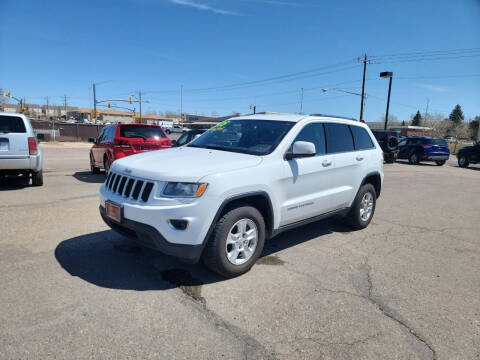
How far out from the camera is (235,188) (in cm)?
336

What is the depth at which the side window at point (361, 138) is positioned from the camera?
17.7ft

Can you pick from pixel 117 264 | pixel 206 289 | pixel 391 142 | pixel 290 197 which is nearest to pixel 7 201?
pixel 117 264

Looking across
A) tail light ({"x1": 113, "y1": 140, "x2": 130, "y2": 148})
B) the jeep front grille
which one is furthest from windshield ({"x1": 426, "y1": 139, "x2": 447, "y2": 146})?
the jeep front grille

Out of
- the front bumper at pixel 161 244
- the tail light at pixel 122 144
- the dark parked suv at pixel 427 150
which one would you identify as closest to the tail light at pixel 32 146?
the tail light at pixel 122 144

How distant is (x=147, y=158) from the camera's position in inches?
153

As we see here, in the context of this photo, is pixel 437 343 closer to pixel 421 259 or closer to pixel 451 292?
pixel 451 292

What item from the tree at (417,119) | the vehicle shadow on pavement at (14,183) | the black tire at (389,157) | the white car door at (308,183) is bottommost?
the vehicle shadow on pavement at (14,183)

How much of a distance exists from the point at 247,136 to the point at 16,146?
5.88 metres

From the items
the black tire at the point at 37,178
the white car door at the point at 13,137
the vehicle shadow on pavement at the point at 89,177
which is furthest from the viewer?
the vehicle shadow on pavement at the point at 89,177

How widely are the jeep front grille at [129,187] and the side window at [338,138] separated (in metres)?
2.62

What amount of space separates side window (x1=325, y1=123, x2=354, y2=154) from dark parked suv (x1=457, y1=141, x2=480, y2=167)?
58.8ft

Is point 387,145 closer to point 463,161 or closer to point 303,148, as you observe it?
point 463,161

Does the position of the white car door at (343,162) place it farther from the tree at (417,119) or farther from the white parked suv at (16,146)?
the tree at (417,119)

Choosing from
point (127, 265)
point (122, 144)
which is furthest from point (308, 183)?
point (122, 144)
